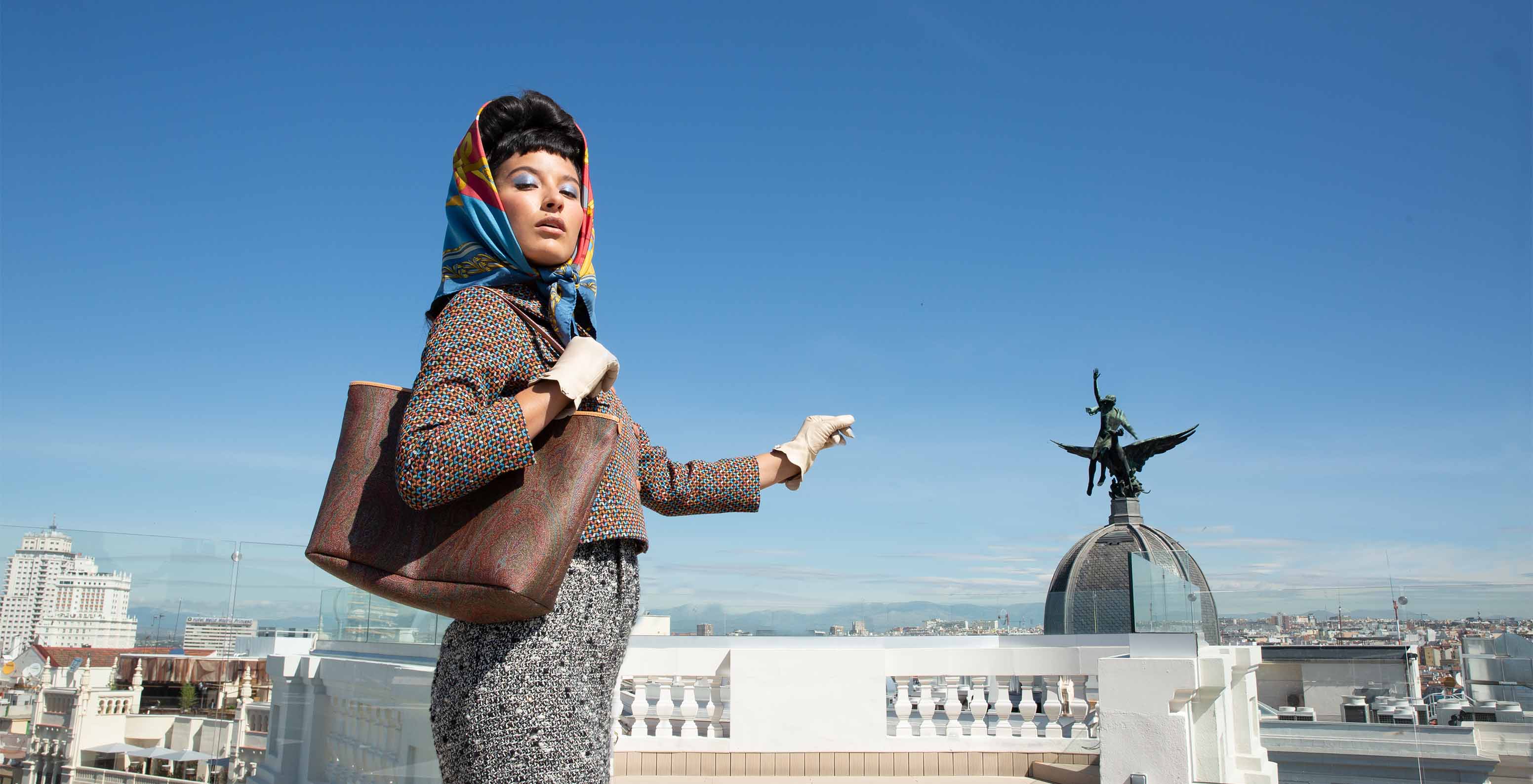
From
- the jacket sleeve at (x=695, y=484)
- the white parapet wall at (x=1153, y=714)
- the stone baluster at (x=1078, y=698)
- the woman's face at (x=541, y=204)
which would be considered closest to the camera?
the woman's face at (x=541, y=204)

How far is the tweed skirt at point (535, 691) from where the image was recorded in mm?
1405

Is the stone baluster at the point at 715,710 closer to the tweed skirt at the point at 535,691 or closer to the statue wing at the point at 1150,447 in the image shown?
the tweed skirt at the point at 535,691

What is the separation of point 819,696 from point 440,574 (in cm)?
528

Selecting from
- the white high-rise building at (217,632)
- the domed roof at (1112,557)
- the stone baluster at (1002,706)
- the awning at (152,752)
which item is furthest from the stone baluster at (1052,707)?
the domed roof at (1112,557)

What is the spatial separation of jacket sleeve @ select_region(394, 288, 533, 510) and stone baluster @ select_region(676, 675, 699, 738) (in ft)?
17.7

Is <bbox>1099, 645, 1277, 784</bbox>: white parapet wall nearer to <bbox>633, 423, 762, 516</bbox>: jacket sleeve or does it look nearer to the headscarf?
<bbox>633, 423, 762, 516</bbox>: jacket sleeve

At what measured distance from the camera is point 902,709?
648cm

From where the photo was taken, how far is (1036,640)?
9750 mm

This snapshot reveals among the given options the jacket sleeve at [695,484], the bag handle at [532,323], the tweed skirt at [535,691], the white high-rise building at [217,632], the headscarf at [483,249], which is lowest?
the white high-rise building at [217,632]

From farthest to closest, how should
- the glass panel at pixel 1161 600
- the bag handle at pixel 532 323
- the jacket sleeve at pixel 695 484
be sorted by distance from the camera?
1. the glass panel at pixel 1161 600
2. the jacket sleeve at pixel 695 484
3. the bag handle at pixel 532 323

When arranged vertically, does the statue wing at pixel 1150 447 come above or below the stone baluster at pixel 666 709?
above

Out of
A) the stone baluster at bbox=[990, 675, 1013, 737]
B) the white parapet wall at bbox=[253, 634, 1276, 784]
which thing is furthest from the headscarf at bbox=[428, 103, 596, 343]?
the stone baluster at bbox=[990, 675, 1013, 737]

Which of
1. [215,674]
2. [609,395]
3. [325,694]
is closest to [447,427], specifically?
[609,395]

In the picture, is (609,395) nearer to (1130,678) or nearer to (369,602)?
(369,602)
